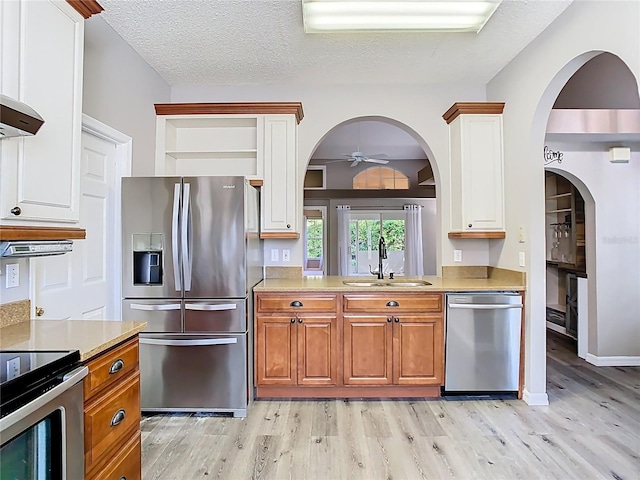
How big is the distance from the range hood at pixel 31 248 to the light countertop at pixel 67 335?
13.3 inches

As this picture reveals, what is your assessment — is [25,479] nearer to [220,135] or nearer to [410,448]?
[410,448]

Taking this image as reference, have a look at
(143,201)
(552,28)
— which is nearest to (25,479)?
(143,201)

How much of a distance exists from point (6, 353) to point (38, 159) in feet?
2.53

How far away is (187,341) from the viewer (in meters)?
2.72

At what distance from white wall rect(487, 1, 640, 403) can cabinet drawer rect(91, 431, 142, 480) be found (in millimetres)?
2729

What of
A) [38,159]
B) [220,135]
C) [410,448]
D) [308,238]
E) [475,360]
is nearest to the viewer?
[38,159]

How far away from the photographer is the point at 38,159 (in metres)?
1.55

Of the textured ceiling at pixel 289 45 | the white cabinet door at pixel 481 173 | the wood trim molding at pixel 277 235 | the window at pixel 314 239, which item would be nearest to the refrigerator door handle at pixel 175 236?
the wood trim molding at pixel 277 235

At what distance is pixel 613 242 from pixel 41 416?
4.76 metres

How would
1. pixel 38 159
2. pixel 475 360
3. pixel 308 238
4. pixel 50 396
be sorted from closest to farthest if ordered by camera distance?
1. pixel 50 396
2. pixel 38 159
3. pixel 475 360
4. pixel 308 238

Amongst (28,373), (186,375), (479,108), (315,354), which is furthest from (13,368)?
(479,108)

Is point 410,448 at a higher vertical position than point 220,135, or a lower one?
lower

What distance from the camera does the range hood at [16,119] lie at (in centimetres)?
126

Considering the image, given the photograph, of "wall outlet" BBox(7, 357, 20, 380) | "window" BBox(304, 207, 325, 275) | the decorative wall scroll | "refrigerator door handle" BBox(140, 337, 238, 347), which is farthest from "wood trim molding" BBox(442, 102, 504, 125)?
"window" BBox(304, 207, 325, 275)
